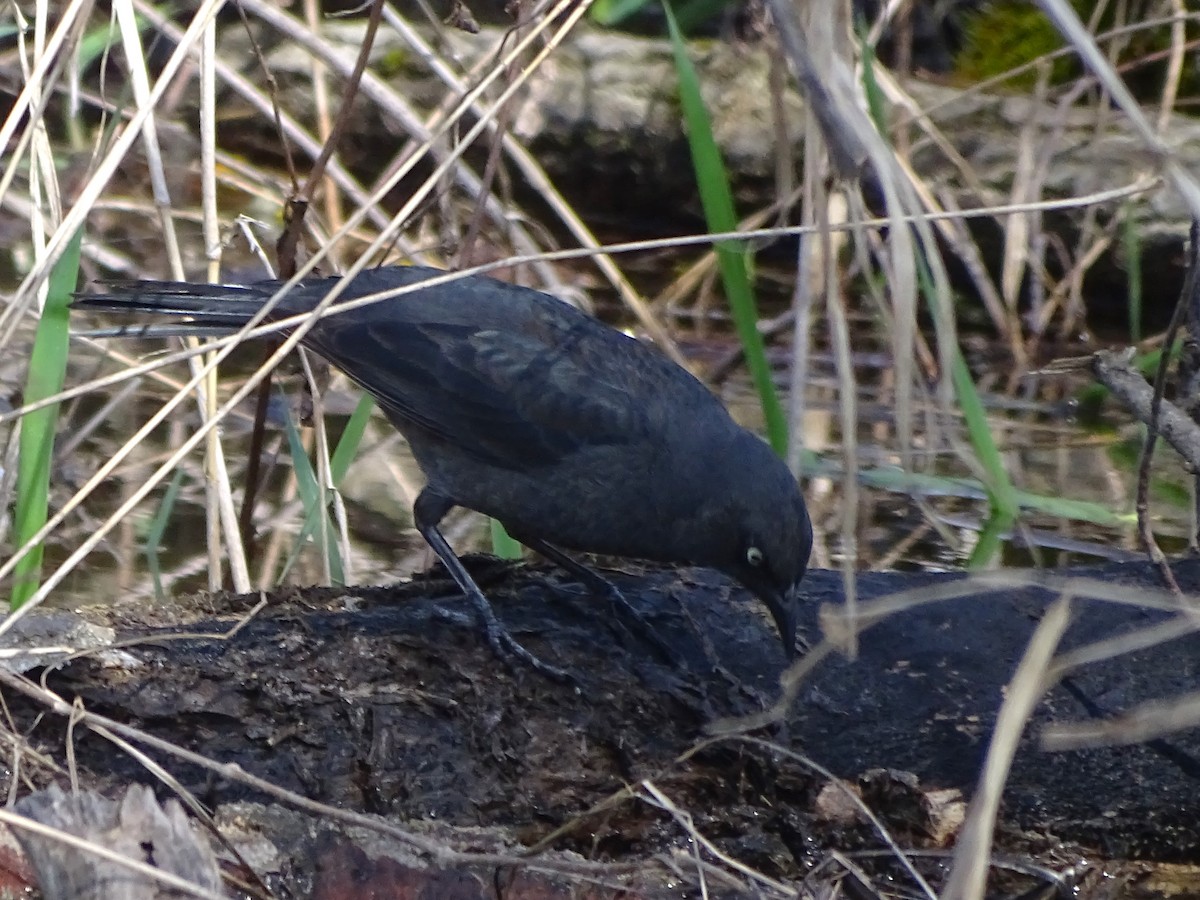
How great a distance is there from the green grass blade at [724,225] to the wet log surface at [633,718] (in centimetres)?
49

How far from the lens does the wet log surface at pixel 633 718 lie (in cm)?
252

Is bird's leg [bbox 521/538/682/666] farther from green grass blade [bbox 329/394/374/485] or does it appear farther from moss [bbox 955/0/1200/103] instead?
moss [bbox 955/0/1200/103]

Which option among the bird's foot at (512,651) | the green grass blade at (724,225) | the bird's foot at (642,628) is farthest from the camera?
the green grass blade at (724,225)

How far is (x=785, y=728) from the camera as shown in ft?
9.13

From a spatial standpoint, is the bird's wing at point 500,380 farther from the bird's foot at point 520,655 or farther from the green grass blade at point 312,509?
the bird's foot at point 520,655

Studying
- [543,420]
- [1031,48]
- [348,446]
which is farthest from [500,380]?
[1031,48]

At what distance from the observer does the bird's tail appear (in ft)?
11.3

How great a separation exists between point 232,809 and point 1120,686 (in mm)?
1592

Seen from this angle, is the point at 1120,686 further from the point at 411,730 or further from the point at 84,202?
the point at 84,202

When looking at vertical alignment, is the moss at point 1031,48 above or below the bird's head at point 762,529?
above

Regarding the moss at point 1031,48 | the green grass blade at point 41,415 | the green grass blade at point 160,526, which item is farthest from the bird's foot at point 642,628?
the moss at point 1031,48

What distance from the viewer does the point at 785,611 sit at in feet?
9.87

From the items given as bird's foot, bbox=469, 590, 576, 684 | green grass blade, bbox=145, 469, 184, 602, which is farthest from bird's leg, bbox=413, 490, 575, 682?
green grass blade, bbox=145, 469, 184, 602

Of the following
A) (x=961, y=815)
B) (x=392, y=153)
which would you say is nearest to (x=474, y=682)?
(x=961, y=815)
